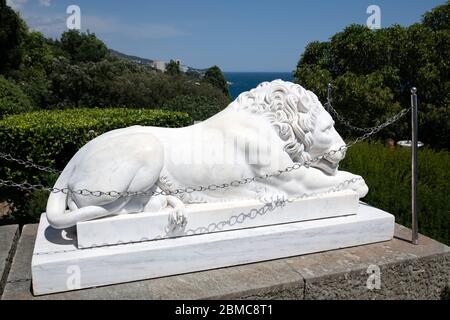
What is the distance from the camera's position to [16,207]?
21.7 feet

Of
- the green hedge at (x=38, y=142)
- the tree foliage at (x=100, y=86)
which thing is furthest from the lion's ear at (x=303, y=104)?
the tree foliage at (x=100, y=86)

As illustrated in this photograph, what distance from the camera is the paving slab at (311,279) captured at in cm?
293

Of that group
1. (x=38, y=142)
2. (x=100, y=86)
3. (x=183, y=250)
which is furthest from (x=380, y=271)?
(x=100, y=86)

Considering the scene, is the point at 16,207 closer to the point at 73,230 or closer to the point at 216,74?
the point at 73,230

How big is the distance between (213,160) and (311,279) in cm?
115

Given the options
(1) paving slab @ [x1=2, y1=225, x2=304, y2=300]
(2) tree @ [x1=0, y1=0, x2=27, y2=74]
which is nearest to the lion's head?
(1) paving slab @ [x1=2, y1=225, x2=304, y2=300]

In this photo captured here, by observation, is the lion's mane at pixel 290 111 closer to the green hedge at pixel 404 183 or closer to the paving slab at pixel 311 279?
the paving slab at pixel 311 279

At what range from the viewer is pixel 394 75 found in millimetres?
10211

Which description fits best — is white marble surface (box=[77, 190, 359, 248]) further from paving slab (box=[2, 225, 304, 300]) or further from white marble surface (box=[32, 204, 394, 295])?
paving slab (box=[2, 225, 304, 300])

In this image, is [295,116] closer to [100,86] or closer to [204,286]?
[204,286]

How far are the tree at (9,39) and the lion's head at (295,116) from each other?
66.1ft

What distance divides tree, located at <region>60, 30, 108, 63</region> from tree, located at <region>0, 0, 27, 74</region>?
5956 millimetres

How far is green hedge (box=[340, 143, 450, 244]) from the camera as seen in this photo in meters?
4.61
